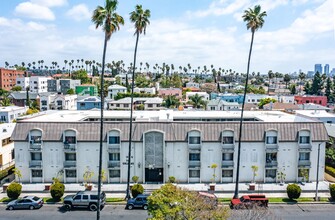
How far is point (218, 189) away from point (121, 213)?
15586 millimetres

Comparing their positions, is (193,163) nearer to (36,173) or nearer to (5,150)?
(36,173)

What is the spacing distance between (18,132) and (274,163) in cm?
3971

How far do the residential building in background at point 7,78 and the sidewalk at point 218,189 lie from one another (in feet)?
479

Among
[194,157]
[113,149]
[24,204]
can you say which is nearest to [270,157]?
[194,157]

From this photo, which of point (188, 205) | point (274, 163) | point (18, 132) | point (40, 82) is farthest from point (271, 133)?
point (40, 82)

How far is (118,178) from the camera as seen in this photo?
51.8m

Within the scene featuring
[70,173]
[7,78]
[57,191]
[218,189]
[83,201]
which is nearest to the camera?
[83,201]

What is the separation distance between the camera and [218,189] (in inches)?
1937

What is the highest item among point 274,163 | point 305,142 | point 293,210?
point 305,142

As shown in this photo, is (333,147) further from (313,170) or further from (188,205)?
(188,205)

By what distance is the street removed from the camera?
39.4 m

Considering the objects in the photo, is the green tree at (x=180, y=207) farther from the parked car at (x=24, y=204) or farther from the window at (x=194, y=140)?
the window at (x=194, y=140)

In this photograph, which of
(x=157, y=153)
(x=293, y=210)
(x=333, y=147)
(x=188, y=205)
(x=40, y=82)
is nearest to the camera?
(x=188, y=205)

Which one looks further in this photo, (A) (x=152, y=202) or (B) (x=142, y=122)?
(B) (x=142, y=122)
